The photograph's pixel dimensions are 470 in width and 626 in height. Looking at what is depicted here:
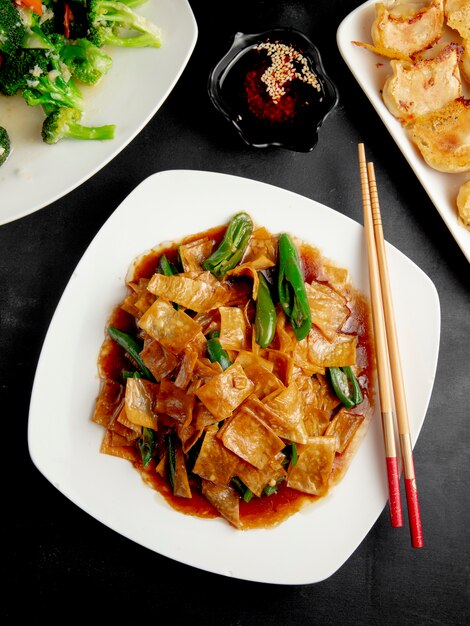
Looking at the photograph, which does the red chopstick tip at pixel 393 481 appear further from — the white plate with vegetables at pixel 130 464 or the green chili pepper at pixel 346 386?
the green chili pepper at pixel 346 386

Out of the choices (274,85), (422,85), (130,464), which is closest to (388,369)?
(130,464)

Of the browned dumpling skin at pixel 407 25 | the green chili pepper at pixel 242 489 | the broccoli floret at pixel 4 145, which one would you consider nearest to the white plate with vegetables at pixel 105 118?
the broccoli floret at pixel 4 145

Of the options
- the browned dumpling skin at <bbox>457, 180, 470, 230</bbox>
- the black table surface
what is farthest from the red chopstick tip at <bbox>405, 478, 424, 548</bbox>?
the browned dumpling skin at <bbox>457, 180, 470, 230</bbox>

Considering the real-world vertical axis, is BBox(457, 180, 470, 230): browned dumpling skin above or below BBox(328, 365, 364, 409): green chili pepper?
above

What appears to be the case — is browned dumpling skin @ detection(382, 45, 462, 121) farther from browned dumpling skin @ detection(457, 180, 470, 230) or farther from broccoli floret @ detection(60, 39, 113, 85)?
broccoli floret @ detection(60, 39, 113, 85)

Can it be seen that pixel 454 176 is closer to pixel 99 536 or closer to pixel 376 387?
pixel 376 387

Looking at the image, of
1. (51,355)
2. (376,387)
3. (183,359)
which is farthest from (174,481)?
(376,387)
